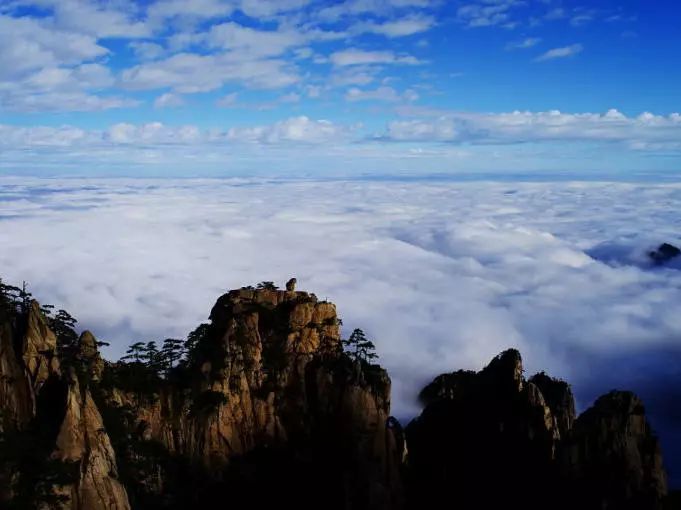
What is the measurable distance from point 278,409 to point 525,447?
18841 millimetres

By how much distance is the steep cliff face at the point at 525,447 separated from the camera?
38.2 metres

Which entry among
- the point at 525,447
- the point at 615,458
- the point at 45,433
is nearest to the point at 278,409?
the point at 45,433

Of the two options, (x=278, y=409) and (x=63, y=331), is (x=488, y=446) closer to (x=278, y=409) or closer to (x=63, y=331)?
(x=278, y=409)

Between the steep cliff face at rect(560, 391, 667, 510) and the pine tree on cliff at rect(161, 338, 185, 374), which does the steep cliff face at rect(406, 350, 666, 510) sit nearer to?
the steep cliff face at rect(560, 391, 667, 510)

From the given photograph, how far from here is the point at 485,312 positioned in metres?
188

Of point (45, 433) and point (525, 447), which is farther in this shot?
point (525, 447)

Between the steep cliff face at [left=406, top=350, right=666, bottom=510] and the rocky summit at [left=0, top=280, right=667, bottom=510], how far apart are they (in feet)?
0.33

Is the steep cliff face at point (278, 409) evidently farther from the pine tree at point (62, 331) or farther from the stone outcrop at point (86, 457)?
the stone outcrop at point (86, 457)

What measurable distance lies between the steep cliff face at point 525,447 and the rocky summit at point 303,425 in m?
0.10

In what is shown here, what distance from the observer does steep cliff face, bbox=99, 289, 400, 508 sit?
3962 cm

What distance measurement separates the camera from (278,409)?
43156 millimetres

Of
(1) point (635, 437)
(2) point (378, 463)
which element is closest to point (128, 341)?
(2) point (378, 463)

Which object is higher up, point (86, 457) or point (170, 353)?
point (170, 353)

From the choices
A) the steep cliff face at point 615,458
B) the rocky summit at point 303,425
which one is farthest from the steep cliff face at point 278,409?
the steep cliff face at point 615,458
